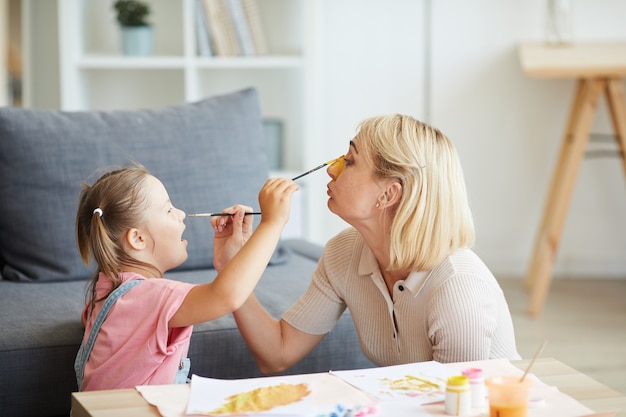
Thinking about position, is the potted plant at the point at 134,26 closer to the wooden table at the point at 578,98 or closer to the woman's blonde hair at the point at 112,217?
the wooden table at the point at 578,98

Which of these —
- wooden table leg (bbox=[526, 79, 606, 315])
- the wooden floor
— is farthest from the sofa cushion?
wooden table leg (bbox=[526, 79, 606, 315])

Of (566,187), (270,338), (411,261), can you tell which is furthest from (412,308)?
(566,187)

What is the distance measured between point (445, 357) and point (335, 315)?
317 millimetres

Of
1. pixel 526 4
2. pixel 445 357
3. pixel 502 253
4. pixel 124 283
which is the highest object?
pixel 526 4

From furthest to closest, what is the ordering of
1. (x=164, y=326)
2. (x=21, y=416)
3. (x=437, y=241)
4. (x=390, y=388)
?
(x=21, y=416), (x=437, y=241), (x=164, y=326), (x=390, y=388)

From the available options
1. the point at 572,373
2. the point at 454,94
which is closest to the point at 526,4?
the point at 454,94

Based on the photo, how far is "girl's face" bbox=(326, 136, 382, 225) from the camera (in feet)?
5.58

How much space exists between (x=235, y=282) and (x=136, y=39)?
2.43 meters

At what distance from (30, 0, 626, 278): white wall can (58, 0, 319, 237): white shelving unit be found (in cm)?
19

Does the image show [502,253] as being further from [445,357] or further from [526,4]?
[445,357]

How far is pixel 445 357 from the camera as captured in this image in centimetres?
160

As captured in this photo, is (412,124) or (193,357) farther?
(193,357)

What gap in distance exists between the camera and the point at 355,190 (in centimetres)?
171

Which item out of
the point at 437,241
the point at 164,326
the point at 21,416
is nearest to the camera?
the point at 164,326
